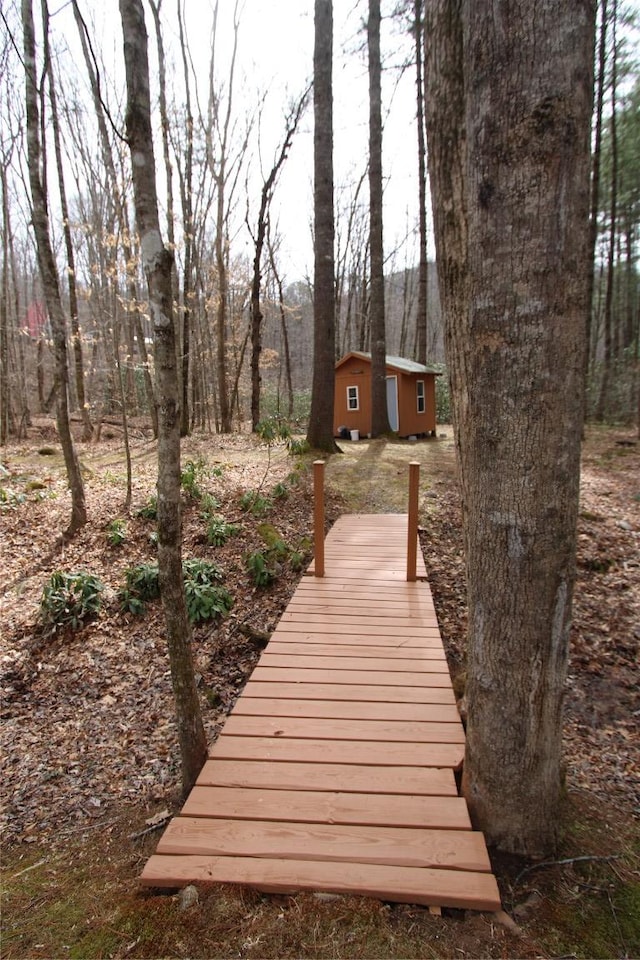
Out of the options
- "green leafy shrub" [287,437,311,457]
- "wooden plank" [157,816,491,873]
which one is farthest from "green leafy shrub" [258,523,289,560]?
"wooden plank" [157,816,491,873]

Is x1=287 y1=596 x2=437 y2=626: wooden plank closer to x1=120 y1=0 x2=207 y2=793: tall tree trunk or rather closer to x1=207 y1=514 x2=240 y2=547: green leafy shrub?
x1=120 y1=0 x2=207 y2=793: tall tree trunk

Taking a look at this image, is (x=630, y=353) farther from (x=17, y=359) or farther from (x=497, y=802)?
(x=17, y=359)

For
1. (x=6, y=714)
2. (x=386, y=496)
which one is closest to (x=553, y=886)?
(x=6, y=714)

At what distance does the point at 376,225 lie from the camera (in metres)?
11.6

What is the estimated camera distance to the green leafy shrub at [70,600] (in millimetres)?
4621

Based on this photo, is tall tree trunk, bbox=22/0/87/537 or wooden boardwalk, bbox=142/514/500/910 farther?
tall tree trunk, bbox=22/0/87/537

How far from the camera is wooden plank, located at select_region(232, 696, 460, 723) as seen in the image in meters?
2.65

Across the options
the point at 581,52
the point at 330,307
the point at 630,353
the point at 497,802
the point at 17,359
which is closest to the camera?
the point at 581,52

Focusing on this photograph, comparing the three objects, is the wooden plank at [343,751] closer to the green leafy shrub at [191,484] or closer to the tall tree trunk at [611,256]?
the green leafy shrub at [191,484]

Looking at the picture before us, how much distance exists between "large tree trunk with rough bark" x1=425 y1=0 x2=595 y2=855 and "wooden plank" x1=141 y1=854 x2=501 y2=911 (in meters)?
0.30

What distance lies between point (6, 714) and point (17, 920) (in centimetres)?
217

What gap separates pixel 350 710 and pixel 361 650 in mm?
669

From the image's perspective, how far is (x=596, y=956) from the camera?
150 centimetres

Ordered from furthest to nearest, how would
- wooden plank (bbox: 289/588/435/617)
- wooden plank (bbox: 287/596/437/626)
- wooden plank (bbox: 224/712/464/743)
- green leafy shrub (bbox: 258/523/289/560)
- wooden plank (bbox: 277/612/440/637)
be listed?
green leafy shrub (bbox: 258/523/289/560) → wooden plank (bbox: 289/588/435/617) → wooden plank (bbox: 287/596/437/626) → wooden plank (bbox: 277/612/440/637) → wooden plank (bbox: 224/712/464/743)
